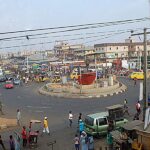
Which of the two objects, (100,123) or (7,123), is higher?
(100,123)

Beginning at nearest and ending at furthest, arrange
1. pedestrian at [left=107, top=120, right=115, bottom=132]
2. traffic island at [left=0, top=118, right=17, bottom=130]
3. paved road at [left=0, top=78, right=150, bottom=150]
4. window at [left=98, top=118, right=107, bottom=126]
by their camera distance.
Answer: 1. pedestrian at [left=107, top=120, right=115, bottom=132]
2. window at [left=98, top=118, right=107, bottom=126]
3. paved road at [left=0, top=78, right=150, bottom=150]
4. traffic island at [left=0, top=118, right=17, bottom=130]

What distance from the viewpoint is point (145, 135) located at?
15359 mm

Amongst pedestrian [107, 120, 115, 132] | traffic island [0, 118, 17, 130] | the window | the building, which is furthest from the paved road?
the building

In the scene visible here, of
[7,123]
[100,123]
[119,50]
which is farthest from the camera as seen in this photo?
[119,50]

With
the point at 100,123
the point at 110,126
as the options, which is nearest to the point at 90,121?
the point at 100,123

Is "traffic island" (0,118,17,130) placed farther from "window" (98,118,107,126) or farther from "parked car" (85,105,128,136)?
"window" (98,118,107,126)

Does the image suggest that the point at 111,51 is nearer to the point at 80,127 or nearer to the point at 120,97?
the point at 120,97

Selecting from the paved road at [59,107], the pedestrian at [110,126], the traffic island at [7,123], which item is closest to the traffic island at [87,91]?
the paved road at [59,107]

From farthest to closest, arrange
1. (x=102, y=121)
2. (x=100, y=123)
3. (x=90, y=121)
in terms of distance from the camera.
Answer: (x=90, y=121)
(x=102, y=121)
(x=100, y=123)

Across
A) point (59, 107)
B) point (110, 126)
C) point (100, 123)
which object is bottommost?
point (59, 107)

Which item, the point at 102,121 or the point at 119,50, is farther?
the point at 119,50

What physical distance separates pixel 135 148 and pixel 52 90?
29788mm

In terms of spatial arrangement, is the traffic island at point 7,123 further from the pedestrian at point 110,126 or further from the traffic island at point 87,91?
the traffic island at point 87,91

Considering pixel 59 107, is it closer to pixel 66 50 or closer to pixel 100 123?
pixel 100 123
